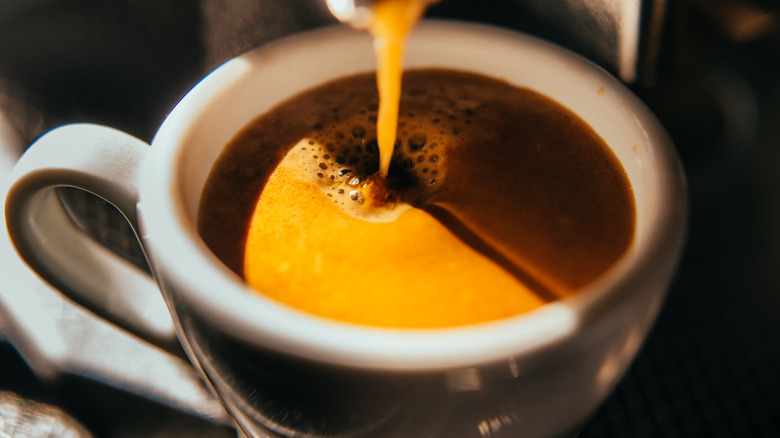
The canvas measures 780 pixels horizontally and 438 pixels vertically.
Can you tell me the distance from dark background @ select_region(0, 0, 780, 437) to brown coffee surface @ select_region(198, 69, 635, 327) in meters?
0.13

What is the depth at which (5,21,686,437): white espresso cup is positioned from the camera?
34 cm

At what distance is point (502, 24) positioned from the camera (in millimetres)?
685

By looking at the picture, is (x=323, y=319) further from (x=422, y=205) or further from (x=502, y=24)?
(x=502, y=24)

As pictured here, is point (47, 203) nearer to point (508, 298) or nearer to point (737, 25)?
point (508, 298)

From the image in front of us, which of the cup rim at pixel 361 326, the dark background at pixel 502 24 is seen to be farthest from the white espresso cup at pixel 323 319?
the dark background at pixel 502 24

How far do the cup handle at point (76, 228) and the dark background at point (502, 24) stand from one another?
138 mm

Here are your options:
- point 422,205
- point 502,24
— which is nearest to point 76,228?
point 422,205

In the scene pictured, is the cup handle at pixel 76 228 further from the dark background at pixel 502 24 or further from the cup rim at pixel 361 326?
the dark background at pixel 502 24

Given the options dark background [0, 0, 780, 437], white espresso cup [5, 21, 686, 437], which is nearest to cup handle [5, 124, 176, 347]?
white espresso cup [5, 21, 686, 437]

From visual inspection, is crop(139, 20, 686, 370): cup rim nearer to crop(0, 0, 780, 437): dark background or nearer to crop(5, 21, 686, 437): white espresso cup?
crop(5, 21, 686, 437): white espresso cup

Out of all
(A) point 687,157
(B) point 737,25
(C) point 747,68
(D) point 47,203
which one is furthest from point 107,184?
(C) point 747,68

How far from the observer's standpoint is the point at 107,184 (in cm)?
44

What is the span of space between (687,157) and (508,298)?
0.43 m

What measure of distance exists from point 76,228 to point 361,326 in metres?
0.29
